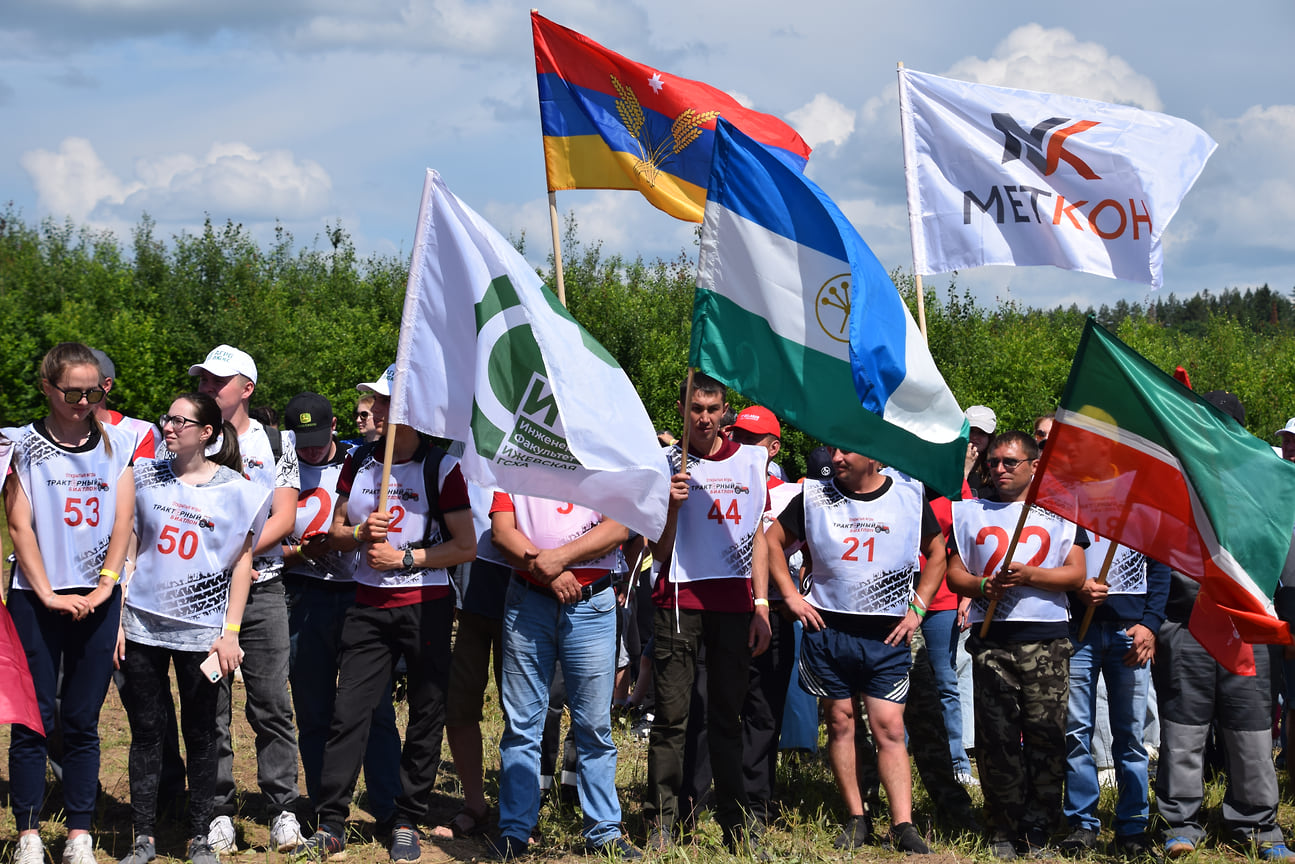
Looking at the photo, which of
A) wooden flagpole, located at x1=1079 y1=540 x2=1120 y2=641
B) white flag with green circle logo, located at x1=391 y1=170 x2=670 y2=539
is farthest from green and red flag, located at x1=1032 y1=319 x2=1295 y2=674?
white flag with green circle logo, located at x1=391 y1=170 x2=670 y2=539

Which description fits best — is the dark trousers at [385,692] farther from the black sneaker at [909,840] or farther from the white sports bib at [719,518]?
the black sneaker at [909,840]

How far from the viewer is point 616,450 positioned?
538 centimetres

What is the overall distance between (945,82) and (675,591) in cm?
389

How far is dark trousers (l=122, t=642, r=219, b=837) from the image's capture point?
5.39 metres

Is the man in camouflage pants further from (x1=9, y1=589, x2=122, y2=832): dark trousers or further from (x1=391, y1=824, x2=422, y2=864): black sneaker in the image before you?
(x1=9, y1=589, x2=122, y2=832): dark trousers

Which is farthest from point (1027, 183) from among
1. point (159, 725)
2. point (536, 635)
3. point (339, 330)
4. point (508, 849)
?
point (339, 330)

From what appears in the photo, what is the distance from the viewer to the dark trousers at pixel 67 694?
5.21 m

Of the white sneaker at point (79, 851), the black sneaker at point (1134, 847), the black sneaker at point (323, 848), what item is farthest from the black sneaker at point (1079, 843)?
the white sneaker at point (79, 851)

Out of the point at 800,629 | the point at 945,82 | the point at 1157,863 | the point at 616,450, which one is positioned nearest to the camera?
the point at 616,450

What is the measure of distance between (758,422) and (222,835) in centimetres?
402

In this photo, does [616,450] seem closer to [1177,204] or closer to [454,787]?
[454,787]

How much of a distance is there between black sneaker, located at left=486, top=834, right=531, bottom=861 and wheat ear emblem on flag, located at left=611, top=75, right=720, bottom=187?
3870mm

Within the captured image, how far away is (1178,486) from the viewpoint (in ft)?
18.1

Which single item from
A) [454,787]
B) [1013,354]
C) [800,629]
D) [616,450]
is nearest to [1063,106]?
[800,629]
